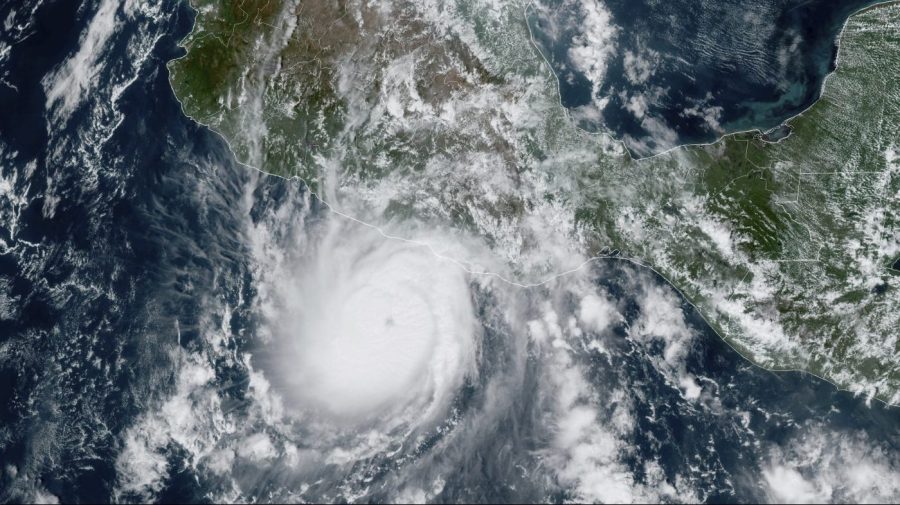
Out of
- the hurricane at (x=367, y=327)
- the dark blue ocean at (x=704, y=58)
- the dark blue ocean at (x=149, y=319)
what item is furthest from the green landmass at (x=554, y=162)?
the hurricane at (x=367, y=327)

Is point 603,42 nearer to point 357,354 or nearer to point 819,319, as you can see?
point 819,319

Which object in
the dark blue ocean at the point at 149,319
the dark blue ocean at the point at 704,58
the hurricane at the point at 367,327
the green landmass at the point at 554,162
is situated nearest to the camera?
the dark blue ocean at the point at 149,319

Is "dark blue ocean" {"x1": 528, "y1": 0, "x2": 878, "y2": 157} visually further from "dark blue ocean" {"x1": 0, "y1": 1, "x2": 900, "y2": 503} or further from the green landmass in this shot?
the green landmass

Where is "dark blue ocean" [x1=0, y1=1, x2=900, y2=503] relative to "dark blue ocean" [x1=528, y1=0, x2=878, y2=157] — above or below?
below

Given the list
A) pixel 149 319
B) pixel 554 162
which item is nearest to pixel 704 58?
pixel 554 162

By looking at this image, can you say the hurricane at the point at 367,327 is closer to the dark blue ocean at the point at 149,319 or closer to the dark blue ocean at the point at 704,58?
the dark blue ocean at the point at 149,319

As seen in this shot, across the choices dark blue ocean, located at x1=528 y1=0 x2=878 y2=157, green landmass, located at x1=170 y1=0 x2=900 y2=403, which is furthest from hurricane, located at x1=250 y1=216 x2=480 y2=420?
dark blue ocean, located at x1=528 y1=0 x2=878 y2=157

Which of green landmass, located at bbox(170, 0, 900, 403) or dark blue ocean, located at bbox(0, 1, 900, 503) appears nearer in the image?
dark blue ocean, located at bbox(0, 1, 900, 503)

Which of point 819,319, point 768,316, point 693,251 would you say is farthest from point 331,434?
point 819,319
